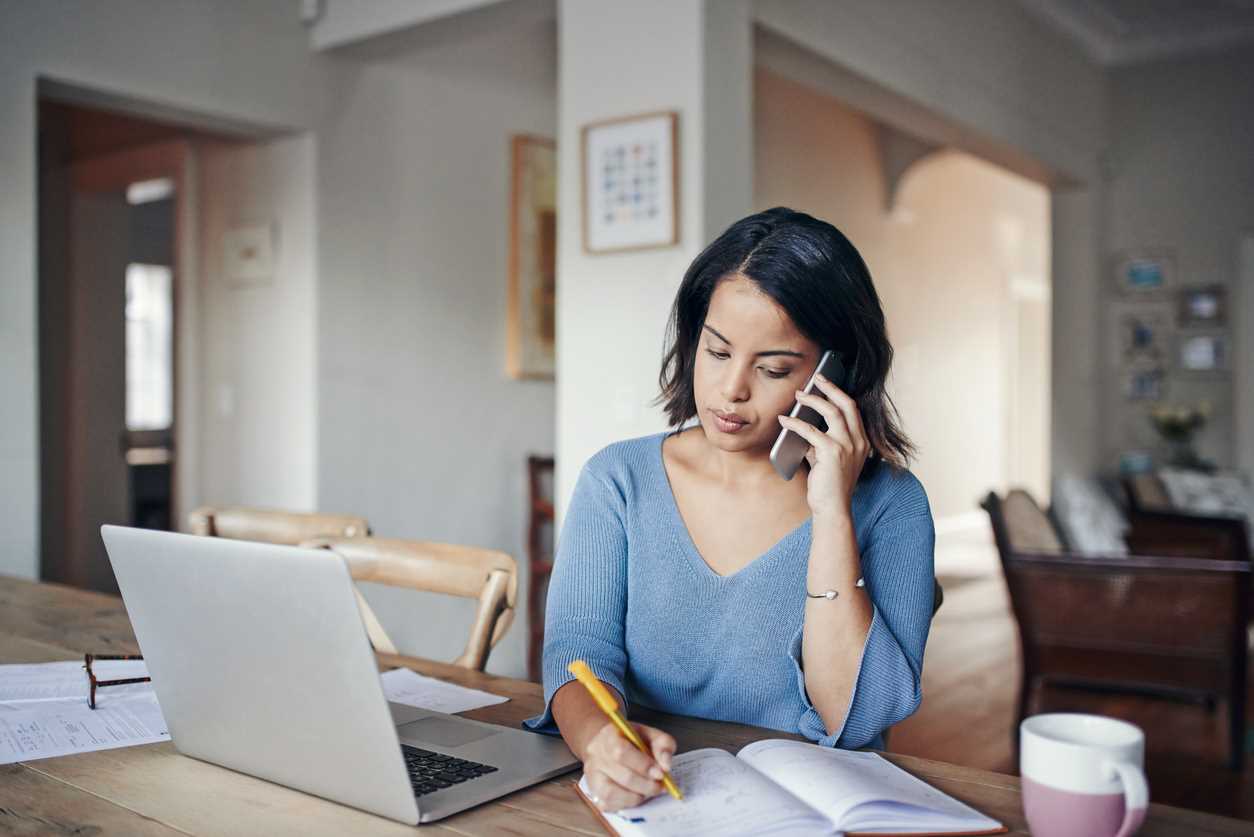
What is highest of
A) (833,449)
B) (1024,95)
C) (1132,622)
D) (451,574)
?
(1024,95)

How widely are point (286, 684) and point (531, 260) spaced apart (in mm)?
3870

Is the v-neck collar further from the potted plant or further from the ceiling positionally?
the potted plant

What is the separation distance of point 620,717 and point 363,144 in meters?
3.63

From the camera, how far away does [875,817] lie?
854 mm

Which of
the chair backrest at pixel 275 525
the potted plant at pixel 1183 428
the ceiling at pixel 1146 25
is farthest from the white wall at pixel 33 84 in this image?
the potted plant at pixel 1183 428

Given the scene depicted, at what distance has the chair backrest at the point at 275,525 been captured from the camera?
6.21 feet

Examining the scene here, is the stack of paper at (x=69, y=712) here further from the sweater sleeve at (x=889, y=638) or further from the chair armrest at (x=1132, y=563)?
the chair armrest at (x=1132, y=563)

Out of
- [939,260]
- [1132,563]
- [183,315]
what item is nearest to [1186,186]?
[939,260]

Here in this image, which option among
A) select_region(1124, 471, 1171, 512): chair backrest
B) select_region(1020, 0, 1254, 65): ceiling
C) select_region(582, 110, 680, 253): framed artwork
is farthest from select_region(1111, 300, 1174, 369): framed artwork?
select_region(582, 110, 680, 253): framed artwork

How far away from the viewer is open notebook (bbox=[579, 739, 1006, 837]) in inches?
33.3

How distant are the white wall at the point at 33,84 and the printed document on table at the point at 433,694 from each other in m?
2.40

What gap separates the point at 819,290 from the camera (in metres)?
1.27

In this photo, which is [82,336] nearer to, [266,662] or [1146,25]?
[266,662]

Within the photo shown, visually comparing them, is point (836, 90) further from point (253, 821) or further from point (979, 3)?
point (253, 821)
